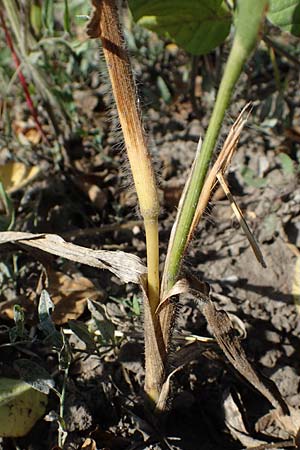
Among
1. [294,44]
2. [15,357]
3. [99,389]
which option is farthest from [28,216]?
[294,44]

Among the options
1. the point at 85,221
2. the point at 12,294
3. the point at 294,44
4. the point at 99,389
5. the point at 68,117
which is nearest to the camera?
the point at 99,389

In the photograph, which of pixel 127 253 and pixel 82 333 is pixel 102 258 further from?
pixel 82 333

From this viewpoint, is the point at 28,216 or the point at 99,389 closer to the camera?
the point at 99,389

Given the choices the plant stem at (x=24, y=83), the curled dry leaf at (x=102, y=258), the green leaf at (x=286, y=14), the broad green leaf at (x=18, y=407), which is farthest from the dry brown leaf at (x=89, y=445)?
the plant stem at (x=24, y=83)

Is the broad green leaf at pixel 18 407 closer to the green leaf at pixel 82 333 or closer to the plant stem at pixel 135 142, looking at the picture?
the green leaf at pixel 82 333

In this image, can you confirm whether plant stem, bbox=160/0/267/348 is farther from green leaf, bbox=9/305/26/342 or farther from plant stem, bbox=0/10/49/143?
plant stem, bbox=0/10/49/143

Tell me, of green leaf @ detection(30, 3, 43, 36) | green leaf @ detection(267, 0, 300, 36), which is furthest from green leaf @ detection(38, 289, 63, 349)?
green leaf @ detection(30, 3, 43, 36)

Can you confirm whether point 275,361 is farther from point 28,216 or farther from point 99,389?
point 28,216
